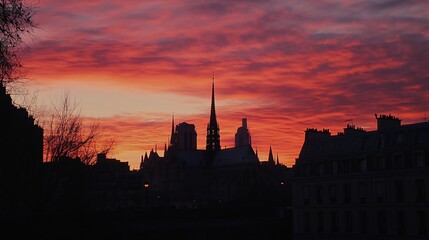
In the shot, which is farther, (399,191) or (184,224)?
(184,224)

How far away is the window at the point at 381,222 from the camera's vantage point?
69.8 metres

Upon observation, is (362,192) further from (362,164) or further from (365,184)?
(362,164)

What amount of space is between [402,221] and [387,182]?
4.44 meters

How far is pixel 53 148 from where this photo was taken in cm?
5841

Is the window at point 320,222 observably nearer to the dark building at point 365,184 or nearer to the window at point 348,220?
the dark building at point 365,184

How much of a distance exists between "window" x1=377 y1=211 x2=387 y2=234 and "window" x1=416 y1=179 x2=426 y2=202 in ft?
16.6

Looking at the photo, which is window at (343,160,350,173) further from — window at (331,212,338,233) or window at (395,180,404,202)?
window at (395,180,404,202)

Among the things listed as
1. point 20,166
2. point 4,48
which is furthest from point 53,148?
point 4,48

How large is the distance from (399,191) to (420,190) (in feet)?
9.49

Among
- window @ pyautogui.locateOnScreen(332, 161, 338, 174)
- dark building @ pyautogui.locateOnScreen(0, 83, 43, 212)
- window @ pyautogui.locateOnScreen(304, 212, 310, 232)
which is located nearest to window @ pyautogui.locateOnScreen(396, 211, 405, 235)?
window @ pyautogui.locateOnScreen(332, 161, 338, 174)

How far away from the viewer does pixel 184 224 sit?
89.1 m

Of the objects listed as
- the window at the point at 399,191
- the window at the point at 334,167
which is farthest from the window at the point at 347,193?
the window at the point at 399,191

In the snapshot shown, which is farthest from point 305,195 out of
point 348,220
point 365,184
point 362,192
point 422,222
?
point 422,222

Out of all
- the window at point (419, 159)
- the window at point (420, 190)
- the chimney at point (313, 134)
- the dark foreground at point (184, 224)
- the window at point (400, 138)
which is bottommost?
the dark foreground at point (184, 224)
